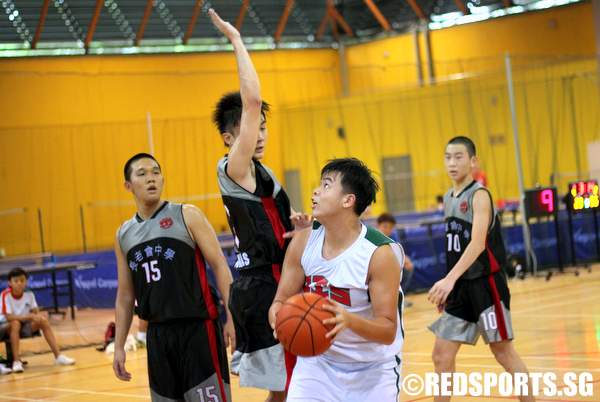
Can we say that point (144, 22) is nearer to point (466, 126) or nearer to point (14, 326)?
point (466, 126)

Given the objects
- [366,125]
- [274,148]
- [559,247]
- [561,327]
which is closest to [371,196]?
[561,327]

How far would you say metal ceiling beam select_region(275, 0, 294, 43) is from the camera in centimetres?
3056

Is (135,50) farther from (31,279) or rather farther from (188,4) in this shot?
(31,279)

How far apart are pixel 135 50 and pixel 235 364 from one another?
25156 millimetres

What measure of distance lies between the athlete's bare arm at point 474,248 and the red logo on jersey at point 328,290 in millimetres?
1865

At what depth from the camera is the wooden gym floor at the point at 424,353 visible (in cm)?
926

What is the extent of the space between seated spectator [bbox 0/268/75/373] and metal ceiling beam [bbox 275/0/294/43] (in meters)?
19.3

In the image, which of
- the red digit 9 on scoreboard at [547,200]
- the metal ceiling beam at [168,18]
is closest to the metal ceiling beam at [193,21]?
the metal ceiling beam at [168,18]

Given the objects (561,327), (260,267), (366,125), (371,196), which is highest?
(366,125)

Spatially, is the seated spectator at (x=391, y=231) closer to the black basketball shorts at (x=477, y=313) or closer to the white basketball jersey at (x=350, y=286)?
the black basketball shorts at (x=477, y=313)

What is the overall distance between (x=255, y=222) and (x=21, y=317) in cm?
814

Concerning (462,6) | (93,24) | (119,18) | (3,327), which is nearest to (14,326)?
(3,327)

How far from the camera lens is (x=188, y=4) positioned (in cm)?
2978

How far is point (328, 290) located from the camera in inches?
163
